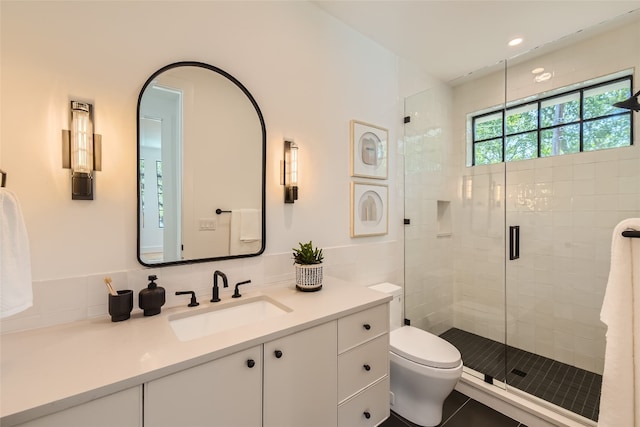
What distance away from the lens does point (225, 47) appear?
1522mm

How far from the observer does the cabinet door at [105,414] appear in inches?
26.5

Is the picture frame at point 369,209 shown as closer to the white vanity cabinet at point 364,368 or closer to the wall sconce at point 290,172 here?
the wall sconce at point 290,172

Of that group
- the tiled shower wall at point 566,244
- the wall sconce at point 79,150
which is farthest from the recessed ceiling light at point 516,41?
the wall sconce at point 79,150

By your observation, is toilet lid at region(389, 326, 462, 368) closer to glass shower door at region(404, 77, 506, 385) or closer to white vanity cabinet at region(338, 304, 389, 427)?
white vanity cabinet at region(338, 304, 389, 427)

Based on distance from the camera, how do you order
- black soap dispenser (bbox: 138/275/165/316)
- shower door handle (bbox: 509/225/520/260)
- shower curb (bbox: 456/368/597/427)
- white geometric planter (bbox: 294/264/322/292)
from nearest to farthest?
black soap dispenser (bbox: 138/275/165/316), white geometric planter (bbox: 294/264/322/292), shower curb (bbox: 456/368/597/427), shower door handle (bbox: 509/225/520/260)

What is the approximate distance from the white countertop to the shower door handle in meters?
2.07

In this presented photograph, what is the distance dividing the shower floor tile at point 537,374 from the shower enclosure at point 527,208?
0.01 meters

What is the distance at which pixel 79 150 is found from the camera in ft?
3.65

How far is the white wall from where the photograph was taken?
1059mm

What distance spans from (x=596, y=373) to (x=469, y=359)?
93 centimetres

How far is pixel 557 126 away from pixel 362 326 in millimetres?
2549

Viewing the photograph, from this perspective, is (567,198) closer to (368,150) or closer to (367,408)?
(368,150)

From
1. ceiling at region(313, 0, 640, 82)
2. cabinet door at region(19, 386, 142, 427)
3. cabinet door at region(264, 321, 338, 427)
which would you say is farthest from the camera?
ceiling at region(313, 0, 640, 82)

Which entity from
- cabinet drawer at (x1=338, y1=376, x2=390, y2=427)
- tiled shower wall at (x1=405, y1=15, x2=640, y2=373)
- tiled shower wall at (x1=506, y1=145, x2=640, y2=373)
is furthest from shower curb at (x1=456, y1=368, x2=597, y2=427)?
cabinet drawer at (x1=338, y1=376, x2=390, y2=427)
